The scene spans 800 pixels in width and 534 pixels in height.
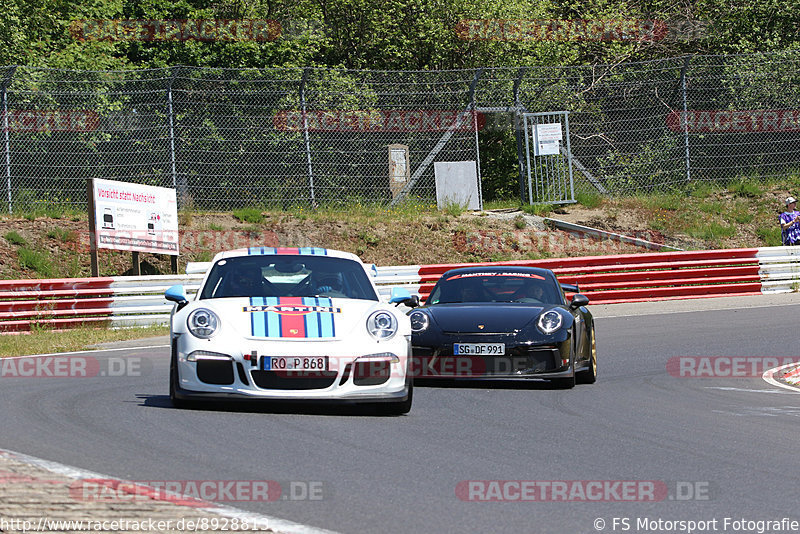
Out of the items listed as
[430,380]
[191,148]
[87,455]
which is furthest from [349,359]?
[191,148]

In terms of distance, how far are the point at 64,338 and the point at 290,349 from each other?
8913 mm

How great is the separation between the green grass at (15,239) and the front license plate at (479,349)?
13.9m

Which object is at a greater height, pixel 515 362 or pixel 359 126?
pixel 359 126

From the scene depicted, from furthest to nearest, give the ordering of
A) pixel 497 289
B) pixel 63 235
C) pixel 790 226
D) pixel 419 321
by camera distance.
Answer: pixel 63 235
pixel 790 226
pixel 497 289
pixel 419 321

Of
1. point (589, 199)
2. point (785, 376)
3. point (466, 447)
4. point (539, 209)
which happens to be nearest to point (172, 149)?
point (539, 209)

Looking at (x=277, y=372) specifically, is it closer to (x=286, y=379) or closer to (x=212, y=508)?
(x=286, y=379)

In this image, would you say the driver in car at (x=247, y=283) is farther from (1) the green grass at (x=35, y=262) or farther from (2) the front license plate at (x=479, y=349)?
(1) the green grass at (x=35, y=262)

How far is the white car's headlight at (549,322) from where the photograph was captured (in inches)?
410

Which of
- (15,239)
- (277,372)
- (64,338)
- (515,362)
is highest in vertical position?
(15,239)

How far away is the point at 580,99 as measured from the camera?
25.2 meters

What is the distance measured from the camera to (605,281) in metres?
20.7

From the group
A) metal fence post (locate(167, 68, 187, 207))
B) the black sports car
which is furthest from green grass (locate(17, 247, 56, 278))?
the black sports car

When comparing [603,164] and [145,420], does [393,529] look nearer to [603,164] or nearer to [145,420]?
[145,420]

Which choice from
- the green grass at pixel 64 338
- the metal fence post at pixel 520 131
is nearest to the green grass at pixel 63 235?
the green grass at pixel 64 338
